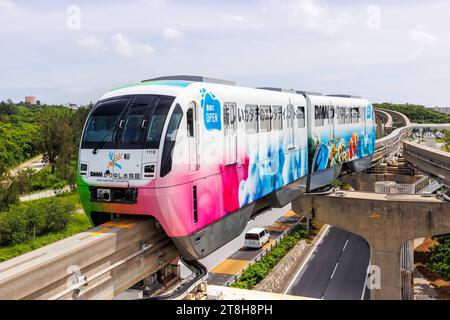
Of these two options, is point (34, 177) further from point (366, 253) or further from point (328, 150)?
point (328, 150)

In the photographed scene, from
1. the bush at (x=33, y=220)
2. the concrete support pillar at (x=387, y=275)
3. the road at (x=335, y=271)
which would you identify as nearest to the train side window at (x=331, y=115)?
the concrete support pillar at (x=387, y=275)

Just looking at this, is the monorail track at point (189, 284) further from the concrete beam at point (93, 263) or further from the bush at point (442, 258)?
the bush at point (442, 258)

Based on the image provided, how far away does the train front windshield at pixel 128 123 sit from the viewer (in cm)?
794

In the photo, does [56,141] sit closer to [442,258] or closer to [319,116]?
[319,116]

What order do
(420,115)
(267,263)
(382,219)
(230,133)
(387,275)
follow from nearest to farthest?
(230,133) < (382,219) < (387,275) < (267,263) < (420,115)

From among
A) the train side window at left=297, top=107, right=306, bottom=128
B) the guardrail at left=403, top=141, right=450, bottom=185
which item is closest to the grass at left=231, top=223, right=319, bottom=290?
the guardrail at left=403, top=141, right=450, bottom=185

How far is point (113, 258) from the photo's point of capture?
7359 millimetres

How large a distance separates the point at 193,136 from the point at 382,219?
14735mm

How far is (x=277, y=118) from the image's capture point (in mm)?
12562

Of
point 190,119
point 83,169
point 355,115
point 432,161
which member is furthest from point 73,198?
point 190,119

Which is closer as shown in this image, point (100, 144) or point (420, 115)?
point (100, 144)

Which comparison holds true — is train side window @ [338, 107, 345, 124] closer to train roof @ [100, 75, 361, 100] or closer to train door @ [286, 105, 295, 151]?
train door @ [286, 105, 295, 151]

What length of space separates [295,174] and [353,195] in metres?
7.60

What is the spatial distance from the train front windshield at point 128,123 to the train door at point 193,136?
544 mm
